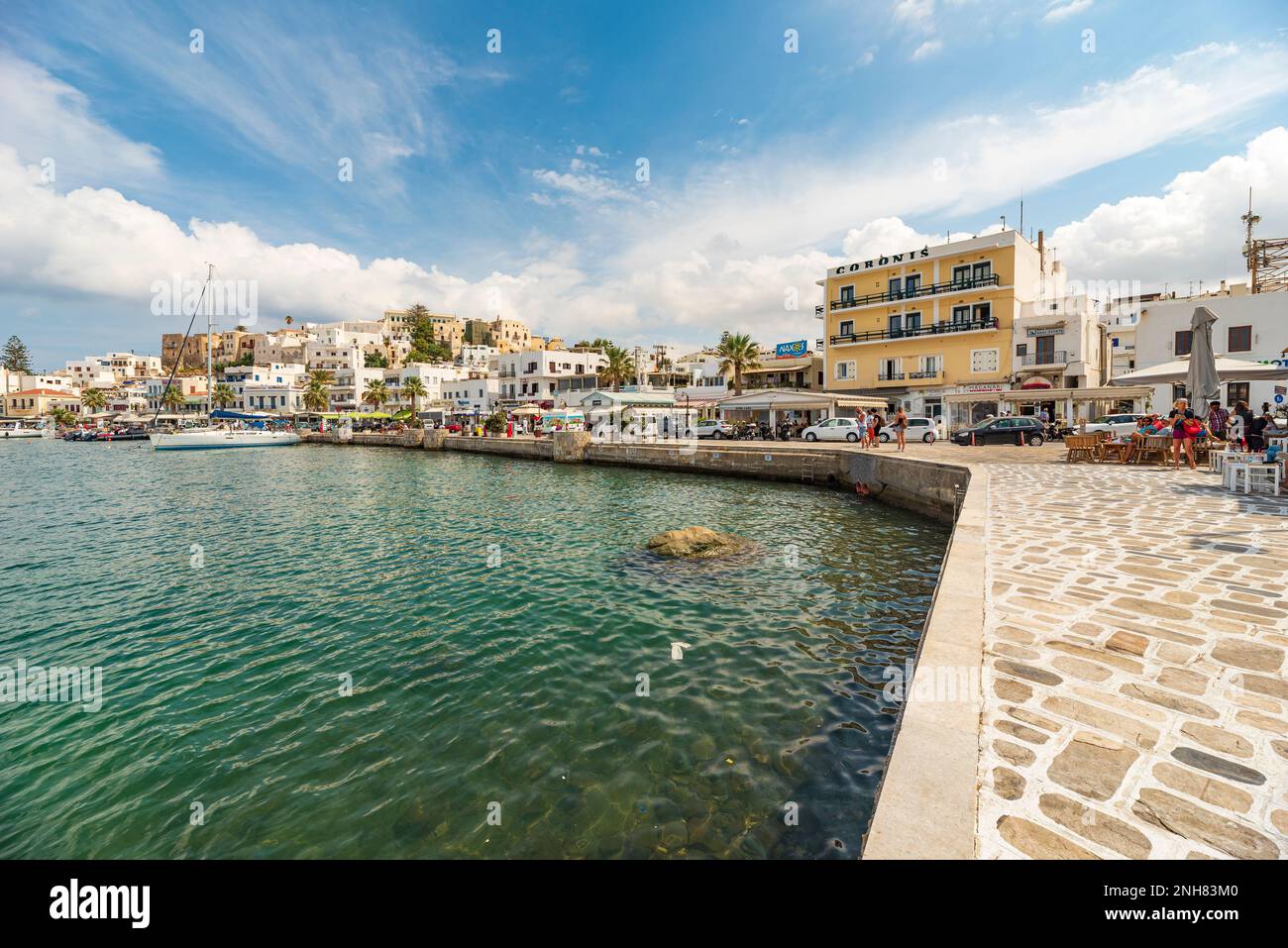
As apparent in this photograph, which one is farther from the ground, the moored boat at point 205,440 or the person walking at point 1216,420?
the moored boat at point 205,440

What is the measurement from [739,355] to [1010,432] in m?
24.0

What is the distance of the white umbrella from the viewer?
14.9 meters

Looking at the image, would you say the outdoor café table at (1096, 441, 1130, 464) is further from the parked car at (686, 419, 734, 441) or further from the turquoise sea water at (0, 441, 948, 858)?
the parked car at (686, 419, 734, 441)

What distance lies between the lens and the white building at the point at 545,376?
67250 millimetres

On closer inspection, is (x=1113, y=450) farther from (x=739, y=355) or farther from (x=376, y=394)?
(x=376, y=394)

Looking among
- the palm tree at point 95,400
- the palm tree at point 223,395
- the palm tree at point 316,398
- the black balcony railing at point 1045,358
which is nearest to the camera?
the black balcony railing at point 1045,358

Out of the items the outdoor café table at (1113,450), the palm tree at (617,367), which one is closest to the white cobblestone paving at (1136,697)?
the outdoor café table at (1113,450)

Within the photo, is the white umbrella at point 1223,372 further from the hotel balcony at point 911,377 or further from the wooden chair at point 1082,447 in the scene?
the hotel balcony at point 911,377

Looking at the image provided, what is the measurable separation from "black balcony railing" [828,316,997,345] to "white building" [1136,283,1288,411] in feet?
25.9

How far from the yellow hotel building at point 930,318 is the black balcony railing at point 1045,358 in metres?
0.95

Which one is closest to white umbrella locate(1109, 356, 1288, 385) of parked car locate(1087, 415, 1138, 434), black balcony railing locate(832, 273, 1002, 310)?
parked car locate(1087, 415, 1138, 434)

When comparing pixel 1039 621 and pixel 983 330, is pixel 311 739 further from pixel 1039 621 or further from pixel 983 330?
pixel 983 330

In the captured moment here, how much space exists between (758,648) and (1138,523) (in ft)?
21.3
